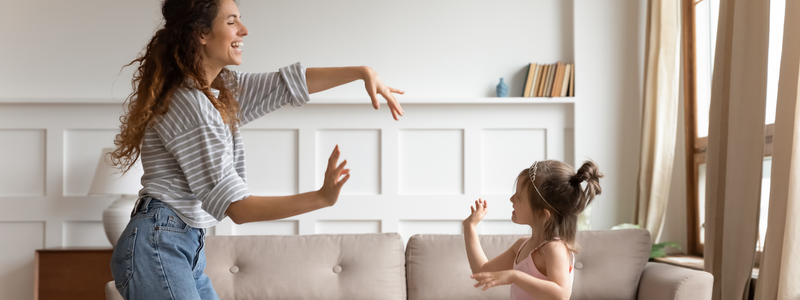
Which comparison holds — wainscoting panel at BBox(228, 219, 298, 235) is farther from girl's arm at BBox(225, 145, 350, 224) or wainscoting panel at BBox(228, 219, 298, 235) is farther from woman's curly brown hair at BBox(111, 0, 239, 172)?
girl's arm at BBox(225, 145, 350, 224)

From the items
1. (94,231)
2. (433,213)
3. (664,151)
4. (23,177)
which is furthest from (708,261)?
(23,177)

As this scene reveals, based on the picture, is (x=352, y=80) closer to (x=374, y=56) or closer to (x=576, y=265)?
(x=576, y=265)

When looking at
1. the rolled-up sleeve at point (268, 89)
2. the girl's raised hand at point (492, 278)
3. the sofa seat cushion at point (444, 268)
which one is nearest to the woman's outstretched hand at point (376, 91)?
the rolled-up sleeve at point (268, 89)

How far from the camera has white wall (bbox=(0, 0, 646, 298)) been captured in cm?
321

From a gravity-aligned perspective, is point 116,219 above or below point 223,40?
below

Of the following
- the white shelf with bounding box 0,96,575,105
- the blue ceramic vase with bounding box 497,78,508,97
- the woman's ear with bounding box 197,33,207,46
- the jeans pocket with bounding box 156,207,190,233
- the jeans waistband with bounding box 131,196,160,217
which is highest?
the blue ceramic vase with bounding box 497,78,508,97

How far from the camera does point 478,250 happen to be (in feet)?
5.83

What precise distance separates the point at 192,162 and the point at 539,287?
0.93m

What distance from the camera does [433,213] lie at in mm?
3273

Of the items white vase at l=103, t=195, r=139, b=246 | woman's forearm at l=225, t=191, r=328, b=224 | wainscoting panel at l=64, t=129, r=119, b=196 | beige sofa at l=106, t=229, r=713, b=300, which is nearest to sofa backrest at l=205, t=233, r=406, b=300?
beige sofa at l=106, t=229, r=713, b=300

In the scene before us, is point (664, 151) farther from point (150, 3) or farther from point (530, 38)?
point (150, 3)

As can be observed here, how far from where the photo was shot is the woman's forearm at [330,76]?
1374 millimetres

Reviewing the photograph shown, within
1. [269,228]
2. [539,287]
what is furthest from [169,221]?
[269,228]

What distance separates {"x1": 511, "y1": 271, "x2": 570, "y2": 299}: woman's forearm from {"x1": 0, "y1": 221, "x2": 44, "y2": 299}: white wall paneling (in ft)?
9.01
